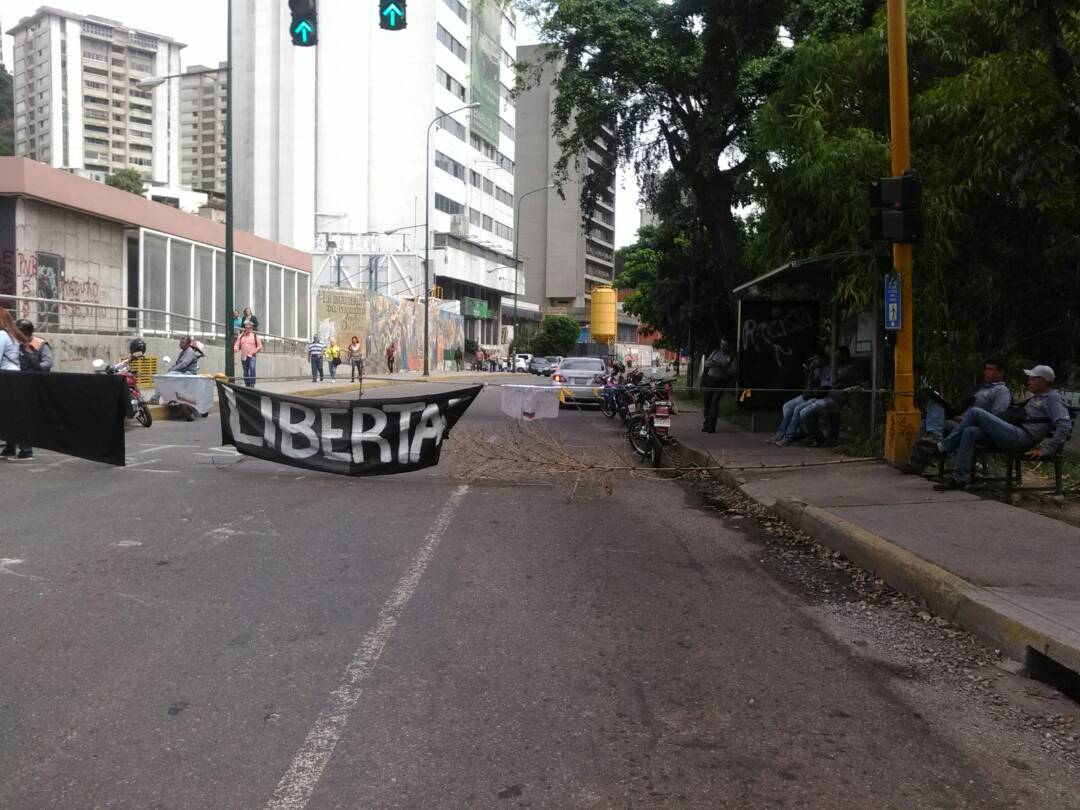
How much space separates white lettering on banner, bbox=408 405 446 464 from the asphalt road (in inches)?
104

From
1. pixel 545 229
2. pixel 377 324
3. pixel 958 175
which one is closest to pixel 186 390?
pixel 958 175

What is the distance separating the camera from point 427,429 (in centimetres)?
1111

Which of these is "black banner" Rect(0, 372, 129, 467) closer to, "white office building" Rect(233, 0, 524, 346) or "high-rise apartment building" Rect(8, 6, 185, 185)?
"white office building" Rect(233, 0, 524, 346)

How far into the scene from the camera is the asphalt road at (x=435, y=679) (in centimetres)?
350

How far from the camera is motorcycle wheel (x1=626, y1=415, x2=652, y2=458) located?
13.4 m

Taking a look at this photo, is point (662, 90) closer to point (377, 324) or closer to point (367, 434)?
point (367, 434)

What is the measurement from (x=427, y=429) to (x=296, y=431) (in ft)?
4.95

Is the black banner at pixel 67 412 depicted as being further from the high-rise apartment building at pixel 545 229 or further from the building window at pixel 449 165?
the high-rise apartment building at pixel 545 229

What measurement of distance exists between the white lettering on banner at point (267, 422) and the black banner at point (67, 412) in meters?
1.77

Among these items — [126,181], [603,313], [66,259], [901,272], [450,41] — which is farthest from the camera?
[126,181]

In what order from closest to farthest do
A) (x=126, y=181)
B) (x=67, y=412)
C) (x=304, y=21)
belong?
(x=67, y=412)
(x=304, y=21)
(x=126, y=181)

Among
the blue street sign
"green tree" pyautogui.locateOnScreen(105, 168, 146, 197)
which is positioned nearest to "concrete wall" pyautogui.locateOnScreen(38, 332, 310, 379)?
the blue street sign

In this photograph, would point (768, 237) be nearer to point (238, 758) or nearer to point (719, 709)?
point (719, 709)

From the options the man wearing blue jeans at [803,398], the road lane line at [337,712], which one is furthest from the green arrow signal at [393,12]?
the road lane line at [337,712]
